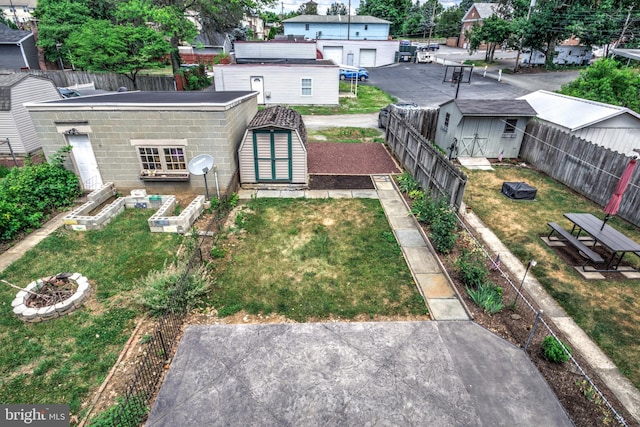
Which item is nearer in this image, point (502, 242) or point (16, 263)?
point (16, 263)

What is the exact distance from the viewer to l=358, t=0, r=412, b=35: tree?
76812 mm

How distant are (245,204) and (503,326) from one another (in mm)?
8926

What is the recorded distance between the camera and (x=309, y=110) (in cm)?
2673

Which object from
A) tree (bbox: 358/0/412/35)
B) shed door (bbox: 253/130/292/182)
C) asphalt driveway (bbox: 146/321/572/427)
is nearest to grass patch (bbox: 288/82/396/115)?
shed door (bbox: 253/130/292/182)

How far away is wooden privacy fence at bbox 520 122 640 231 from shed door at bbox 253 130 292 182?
11.8m

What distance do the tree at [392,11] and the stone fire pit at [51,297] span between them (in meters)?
84.2

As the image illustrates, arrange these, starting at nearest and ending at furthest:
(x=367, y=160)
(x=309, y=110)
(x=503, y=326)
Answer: (x=503, y=326), (x=367, y=160), (x=309, y=110)

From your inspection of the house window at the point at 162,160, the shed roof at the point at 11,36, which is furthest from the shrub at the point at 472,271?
the shed roof at the point at 11,36

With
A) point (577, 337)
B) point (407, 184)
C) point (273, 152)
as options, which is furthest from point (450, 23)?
point (577, 337)

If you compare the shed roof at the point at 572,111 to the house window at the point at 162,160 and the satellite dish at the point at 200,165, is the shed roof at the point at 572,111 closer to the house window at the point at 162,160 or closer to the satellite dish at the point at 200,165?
the satellite dish at the point at 200,165

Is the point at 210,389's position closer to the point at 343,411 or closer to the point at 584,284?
the point at 343,411

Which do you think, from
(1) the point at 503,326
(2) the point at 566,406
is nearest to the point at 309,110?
(1) the point at 503,326

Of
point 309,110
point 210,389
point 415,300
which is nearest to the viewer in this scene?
point 210,389

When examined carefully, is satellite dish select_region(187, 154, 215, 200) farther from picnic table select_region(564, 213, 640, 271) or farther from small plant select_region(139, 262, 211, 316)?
picnic table select_region(564, 213, 640, 271)
